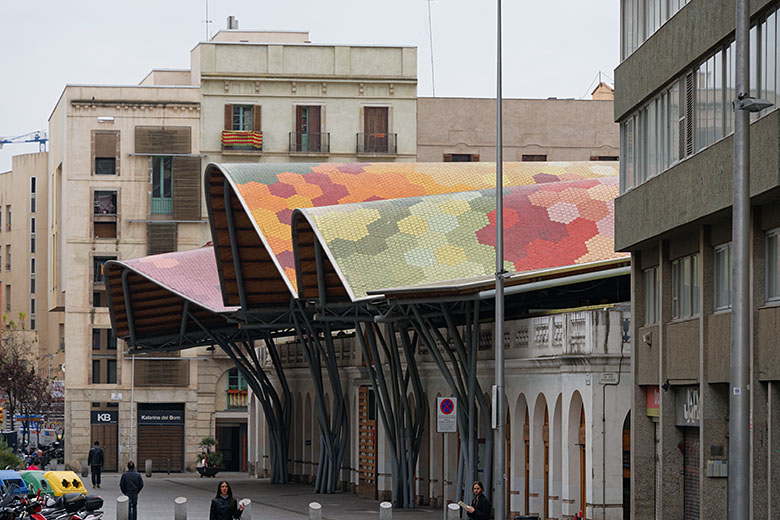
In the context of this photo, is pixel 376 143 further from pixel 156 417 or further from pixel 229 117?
pixel 156 417

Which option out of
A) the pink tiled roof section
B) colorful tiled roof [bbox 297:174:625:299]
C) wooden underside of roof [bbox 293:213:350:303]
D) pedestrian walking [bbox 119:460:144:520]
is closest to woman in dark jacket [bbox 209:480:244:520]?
pedestrian walking [bbox 119:460:144:520]

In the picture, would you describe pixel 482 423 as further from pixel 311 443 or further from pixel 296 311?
pixel 311 443

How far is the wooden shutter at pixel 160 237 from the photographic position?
261 feet

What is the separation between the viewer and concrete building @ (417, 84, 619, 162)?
272 feet

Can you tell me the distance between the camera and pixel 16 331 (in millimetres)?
125312

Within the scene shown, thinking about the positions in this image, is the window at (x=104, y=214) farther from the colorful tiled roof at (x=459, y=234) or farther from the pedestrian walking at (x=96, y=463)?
the colorful tiled roof at (x=459, y=234)

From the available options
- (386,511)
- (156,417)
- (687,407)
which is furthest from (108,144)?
(687,407)

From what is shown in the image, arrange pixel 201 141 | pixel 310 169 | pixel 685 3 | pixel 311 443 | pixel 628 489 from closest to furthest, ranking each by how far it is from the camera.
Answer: pixel 685 3 < pixel 628 489 < pixel 310 169 < pixel 311 443 < pixel 201 141

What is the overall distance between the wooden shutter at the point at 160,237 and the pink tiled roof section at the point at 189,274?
18381 millimetres

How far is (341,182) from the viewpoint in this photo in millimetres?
52844

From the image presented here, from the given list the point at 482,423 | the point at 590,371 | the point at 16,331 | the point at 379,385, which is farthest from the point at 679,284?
the point at 16,331

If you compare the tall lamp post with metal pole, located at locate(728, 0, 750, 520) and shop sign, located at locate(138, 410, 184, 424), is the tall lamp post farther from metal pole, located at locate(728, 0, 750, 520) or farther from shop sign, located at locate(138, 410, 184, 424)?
shop sign, located at locate(138, 410, 184, 424)

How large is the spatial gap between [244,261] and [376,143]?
2804cm

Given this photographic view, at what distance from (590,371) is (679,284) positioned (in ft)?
17.6
